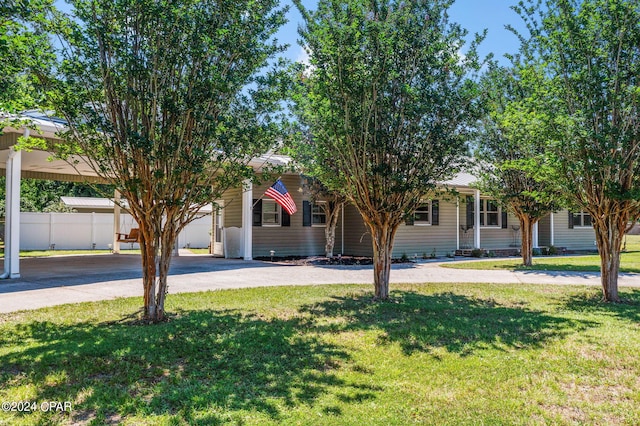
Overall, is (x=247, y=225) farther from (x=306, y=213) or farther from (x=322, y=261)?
(x=322, y=261)

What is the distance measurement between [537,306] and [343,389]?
484 cm

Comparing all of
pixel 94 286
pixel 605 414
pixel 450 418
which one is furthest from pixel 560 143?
pixel 94 286

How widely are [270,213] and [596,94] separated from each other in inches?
442

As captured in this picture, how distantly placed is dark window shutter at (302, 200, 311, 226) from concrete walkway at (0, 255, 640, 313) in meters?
3.40

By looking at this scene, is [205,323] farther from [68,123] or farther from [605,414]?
[605,414]

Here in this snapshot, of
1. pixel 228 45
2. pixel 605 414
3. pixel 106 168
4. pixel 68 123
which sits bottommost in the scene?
pixel 605 414

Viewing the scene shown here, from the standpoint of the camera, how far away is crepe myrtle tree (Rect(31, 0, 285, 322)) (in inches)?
206

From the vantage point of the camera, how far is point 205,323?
5.87m

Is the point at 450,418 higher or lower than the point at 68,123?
lower

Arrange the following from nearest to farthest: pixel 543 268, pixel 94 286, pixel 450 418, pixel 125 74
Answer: pixel 450 418 < pixel 125 74 < pixel 94 286 < pixel 543 268

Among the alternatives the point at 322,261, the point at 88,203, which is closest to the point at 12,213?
the point at 322,261

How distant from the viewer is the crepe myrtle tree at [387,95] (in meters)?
6.68

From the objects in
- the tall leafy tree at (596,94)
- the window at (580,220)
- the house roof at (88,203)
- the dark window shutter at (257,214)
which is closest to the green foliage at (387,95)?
the tall leafy tree at (596,94)

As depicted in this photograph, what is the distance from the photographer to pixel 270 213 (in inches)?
648
